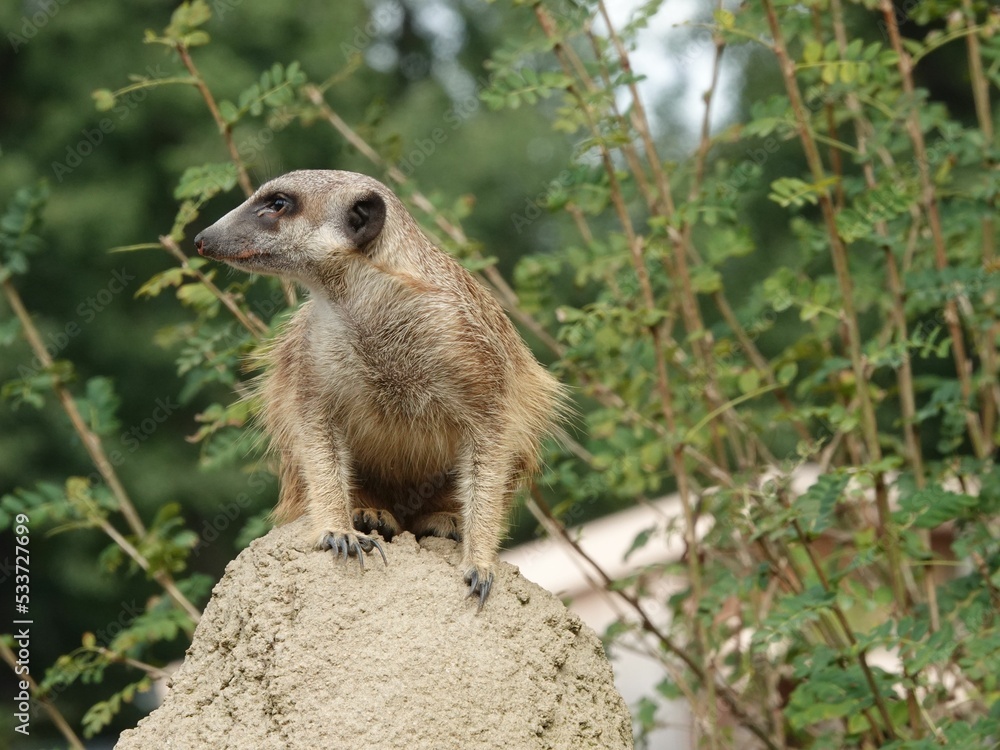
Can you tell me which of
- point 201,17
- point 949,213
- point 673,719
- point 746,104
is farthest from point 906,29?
point 201,17

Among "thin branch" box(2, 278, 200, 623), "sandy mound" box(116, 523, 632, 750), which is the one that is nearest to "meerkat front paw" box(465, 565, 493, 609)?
"sandy mound" box(116, 523, 632, 750)

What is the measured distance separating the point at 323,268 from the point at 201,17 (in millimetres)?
1157

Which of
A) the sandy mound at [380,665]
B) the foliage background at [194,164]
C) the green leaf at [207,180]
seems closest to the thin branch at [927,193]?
the foliage background at [194,164]

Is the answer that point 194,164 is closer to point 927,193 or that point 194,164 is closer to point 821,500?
point 927,193

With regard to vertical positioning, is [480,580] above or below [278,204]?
below

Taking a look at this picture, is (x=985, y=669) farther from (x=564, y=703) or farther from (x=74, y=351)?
(x=74, y=351)

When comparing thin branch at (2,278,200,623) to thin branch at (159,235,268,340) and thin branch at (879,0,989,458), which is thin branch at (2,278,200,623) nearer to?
thin branch at (159,235,268,340)

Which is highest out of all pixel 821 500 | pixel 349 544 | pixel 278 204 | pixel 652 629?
pixel 278 204

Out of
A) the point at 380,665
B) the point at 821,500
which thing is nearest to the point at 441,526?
the point at 380,665

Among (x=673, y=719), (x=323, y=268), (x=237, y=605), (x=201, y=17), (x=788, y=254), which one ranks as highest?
(x=201, y=17)

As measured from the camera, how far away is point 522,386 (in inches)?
151

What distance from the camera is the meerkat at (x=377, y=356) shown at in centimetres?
358

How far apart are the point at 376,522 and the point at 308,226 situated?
33.2 inches

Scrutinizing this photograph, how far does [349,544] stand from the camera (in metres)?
3.36
